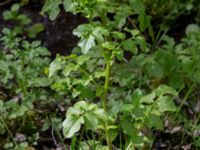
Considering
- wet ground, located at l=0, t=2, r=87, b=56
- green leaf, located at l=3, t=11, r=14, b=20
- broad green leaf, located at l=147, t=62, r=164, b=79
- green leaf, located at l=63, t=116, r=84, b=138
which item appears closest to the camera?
green leaf, located at l=63, t=116, r=84, b=138

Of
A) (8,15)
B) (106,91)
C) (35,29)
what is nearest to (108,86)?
(106,91)

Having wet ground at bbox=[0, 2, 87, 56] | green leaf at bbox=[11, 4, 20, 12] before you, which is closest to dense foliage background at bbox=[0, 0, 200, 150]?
wet ground at bbox=[0, 2, 87, 56]

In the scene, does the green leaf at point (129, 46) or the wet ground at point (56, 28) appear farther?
the wet ground at point (56, 28)

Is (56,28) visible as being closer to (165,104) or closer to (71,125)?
(165,104)

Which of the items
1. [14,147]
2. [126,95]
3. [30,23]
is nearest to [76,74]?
[126,95]

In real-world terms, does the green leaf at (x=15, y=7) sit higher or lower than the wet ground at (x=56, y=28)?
higher

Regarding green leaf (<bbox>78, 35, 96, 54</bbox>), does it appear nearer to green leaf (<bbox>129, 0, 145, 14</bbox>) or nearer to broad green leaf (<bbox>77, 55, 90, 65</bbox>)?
broad green leaf (<bbox>77, 55, 90, 65</bbox>)

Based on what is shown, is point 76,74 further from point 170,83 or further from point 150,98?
point 150,98

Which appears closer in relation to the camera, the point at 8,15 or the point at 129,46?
the point at 129,46

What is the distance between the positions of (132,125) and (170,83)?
0.45 m

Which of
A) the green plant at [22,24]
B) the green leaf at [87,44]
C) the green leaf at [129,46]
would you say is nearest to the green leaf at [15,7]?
the green plant at [22,24]

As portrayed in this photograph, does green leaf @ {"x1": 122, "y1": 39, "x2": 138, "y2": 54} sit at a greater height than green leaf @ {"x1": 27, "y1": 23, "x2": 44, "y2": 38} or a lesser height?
greater

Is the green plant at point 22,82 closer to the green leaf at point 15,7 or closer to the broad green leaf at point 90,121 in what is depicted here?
the broad green leaf at point 90,121

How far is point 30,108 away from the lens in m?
2.17
